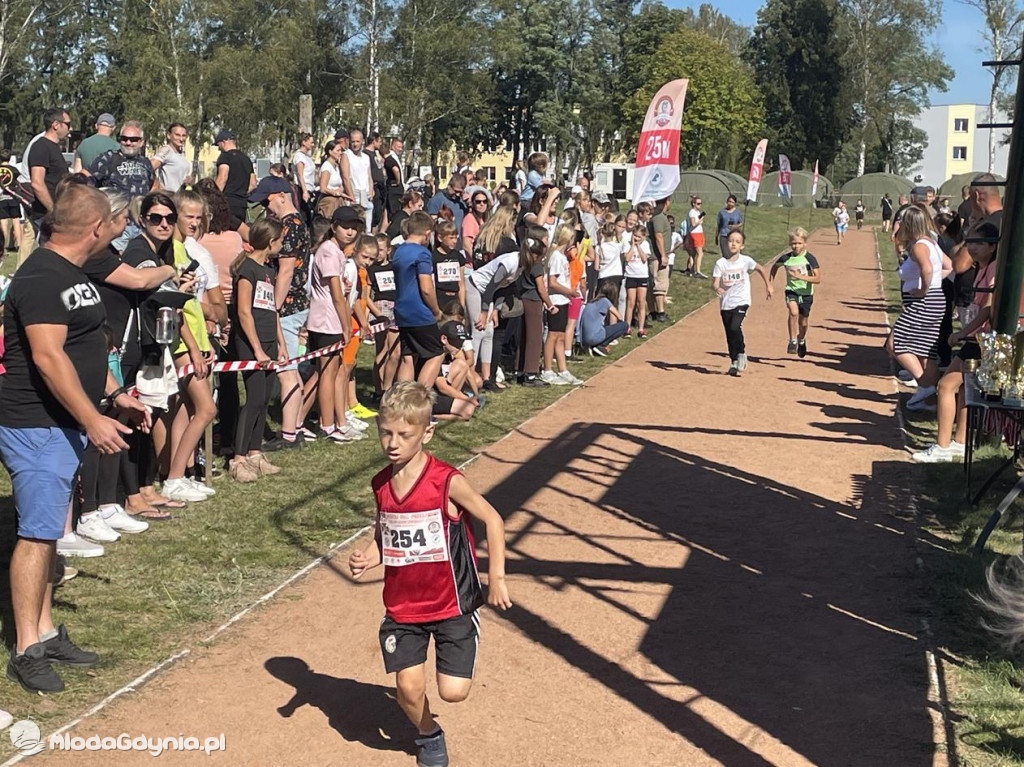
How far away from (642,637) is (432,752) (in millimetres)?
1882

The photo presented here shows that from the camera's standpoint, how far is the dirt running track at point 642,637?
5195 millimetres

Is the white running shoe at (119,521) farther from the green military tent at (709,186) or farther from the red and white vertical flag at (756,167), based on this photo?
the green military tent at (709,186)

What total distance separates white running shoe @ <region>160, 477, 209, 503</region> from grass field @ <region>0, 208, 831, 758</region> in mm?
102

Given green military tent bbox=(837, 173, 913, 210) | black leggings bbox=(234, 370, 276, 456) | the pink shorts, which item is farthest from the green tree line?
black leggings bbox=(234, 370, 276, 456)

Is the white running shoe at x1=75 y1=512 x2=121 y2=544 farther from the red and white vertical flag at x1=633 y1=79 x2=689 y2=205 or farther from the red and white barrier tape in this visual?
the red and white vertical flag at x1=633 y1=79 x2=689 y2=205

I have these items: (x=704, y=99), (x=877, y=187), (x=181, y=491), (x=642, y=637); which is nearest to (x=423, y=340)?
(x=181, y=491)

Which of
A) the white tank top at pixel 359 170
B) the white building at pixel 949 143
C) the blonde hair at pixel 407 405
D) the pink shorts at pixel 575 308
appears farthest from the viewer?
the white building at pixel 949 143

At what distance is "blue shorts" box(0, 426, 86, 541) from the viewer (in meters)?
5.41

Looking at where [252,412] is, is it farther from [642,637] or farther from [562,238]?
[562,238]

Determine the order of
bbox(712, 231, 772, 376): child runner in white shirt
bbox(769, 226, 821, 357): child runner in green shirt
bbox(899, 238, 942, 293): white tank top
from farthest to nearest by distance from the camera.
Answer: bbox(769, 226, 821, 357): child runner in green shirt, bbox(712, 231, 772, 376): child runner in white shirt, bbox(899, 238, 942, 293): white tank top

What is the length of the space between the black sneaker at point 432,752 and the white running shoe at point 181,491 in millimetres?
4389

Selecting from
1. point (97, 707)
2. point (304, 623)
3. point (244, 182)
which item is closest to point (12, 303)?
point (97, 707)

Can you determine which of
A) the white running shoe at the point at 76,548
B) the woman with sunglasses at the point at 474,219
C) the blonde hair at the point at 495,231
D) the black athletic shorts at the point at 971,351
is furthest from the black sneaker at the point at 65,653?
the woman with sunglasses at the point at 474,219

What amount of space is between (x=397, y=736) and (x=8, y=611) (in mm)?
2456
